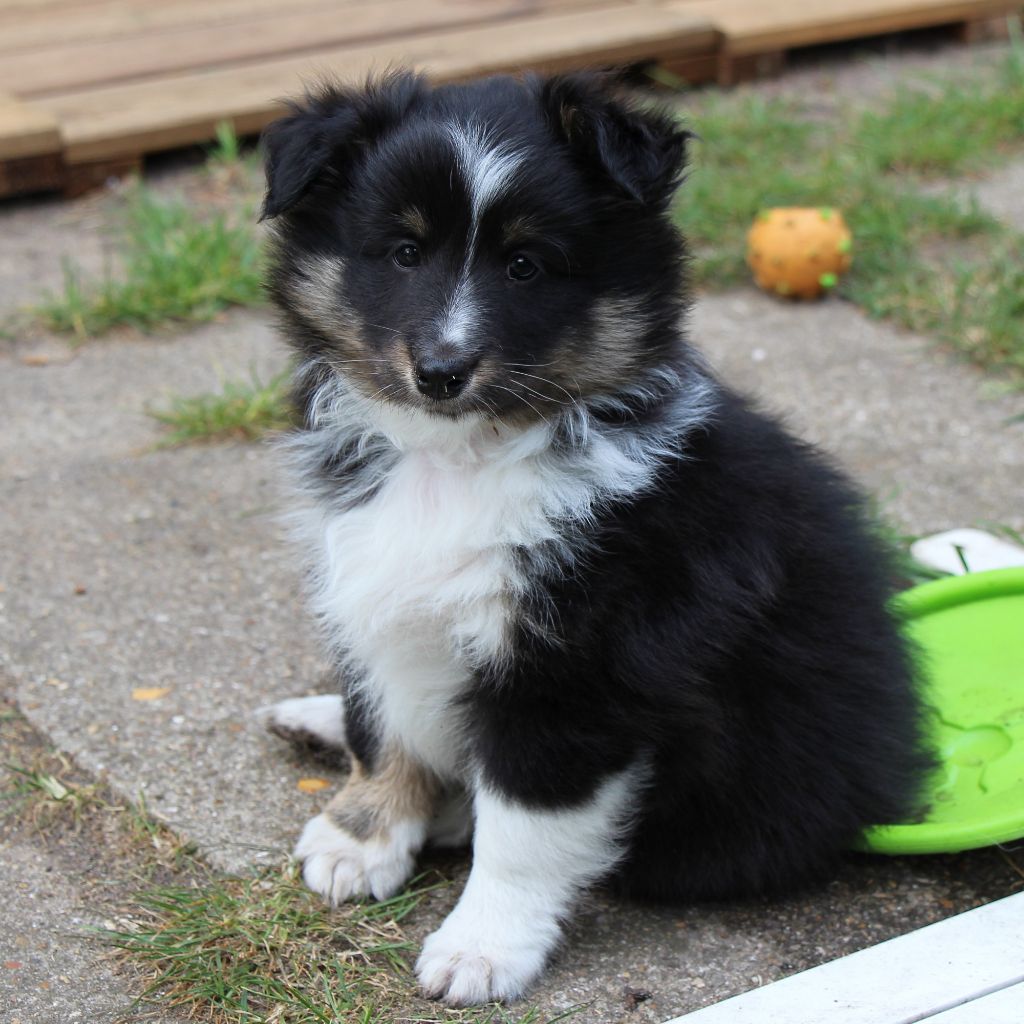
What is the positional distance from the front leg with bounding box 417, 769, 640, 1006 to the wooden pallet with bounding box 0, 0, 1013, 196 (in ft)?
14.4

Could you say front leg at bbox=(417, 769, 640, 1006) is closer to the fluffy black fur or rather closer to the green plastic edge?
the fluffy black fur

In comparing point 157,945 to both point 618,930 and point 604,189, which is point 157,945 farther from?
point 604,189

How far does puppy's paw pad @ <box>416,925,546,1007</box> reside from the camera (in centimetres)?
264

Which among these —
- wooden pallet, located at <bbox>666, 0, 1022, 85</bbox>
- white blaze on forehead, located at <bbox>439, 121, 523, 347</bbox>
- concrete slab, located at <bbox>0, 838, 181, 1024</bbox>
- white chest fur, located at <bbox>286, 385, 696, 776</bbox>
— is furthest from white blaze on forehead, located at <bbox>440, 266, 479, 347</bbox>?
wooden pallet, located at <bbox>666, 0, 1022, 85</bbox>

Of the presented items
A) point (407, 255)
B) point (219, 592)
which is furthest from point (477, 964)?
point (219, 592)

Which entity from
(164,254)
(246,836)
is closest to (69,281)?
(164,254)

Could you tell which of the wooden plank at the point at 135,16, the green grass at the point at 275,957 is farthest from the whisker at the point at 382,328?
the wooden plank at the point at 135,16

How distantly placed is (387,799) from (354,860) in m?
0.15

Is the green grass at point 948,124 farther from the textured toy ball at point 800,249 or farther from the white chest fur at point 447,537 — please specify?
the white chest fur at point 447,537

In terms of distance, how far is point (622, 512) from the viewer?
8.49 ft

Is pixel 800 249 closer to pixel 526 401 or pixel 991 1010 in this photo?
pixel 526 401

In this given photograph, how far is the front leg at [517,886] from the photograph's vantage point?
260 cm

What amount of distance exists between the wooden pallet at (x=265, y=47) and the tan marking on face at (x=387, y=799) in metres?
4.03

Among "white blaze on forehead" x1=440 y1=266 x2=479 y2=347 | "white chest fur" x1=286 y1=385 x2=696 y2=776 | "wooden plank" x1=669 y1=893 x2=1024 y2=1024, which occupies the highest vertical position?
"white blaze on forehead" x1=440 y1=266 x2=479 y2=347
